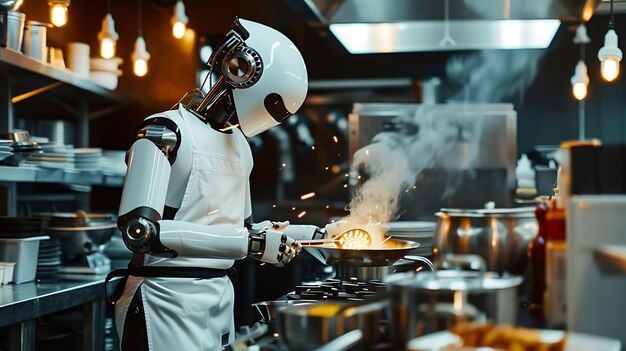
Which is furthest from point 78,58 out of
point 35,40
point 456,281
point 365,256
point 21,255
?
point 456,281

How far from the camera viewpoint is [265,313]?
188 cm

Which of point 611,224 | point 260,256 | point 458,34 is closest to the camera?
point 611,224

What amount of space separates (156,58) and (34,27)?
2.10 meters

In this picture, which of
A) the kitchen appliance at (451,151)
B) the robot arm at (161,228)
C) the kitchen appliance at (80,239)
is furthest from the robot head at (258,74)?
the kitchen appliance at (451,151)

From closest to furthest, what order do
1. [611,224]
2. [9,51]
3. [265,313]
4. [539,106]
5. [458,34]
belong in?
1. [611,224]
2. [265,313]
3. [9,51]
4. [458,34]
5. [539,106]

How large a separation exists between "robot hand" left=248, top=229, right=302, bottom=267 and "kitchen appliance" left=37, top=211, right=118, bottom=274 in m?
1.71

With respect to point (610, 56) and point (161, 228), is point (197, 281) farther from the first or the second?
point (610, 56)

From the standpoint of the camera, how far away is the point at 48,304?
308 centimetres

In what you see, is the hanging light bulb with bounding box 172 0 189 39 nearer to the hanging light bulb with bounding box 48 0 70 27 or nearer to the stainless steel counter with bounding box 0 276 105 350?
the hanging light bulb with bounding box 48 0 70 27

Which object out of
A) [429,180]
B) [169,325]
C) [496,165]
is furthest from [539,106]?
[169,325]

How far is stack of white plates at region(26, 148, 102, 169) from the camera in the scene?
3.68m

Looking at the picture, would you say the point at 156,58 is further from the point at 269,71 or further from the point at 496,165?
the point at 269,71

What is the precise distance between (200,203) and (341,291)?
594 millimetres

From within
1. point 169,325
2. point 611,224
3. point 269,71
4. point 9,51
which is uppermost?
point 9,51
